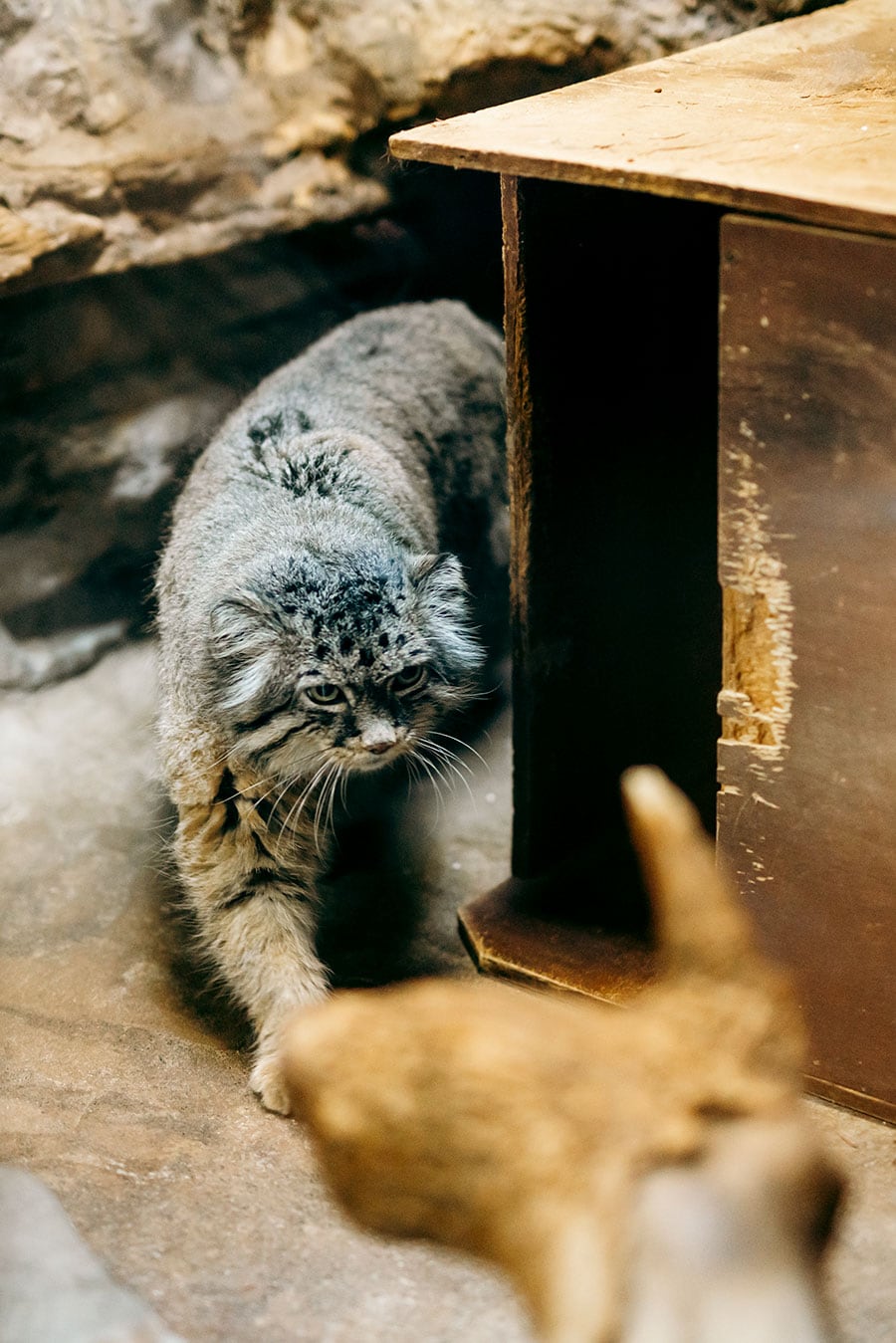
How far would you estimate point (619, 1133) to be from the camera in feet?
4.73

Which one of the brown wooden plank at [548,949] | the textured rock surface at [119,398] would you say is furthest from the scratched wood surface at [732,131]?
the brown wooden plank at [548,949]

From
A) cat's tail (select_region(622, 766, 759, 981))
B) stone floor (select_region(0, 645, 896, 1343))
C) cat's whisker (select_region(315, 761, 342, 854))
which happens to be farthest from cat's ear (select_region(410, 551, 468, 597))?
cat's tail (select_region(622, 766, 759, 981))

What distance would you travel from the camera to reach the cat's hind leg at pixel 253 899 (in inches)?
127

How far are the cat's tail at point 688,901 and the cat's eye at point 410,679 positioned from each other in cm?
161

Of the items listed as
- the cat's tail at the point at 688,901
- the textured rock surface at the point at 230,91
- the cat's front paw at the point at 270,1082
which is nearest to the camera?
the cat's tail at the point at 688,901

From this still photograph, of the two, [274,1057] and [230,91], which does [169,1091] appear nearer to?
[274,1057]

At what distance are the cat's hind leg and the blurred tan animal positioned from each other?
1.68 meters

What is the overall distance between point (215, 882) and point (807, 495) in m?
1.69

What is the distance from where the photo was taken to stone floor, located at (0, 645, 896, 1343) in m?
2.38

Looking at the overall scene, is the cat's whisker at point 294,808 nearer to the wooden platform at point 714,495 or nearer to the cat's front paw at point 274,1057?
the cat's front paw at point 274,1057

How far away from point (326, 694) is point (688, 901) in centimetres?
164

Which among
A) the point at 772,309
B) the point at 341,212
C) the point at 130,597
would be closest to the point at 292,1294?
the point at 772,309

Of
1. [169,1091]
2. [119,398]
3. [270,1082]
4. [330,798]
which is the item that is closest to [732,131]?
[330,798]

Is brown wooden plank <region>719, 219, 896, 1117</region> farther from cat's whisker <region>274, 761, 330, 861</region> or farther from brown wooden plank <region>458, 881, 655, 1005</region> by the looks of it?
cat's whisker <region>274, 761, 330, 861</region>
